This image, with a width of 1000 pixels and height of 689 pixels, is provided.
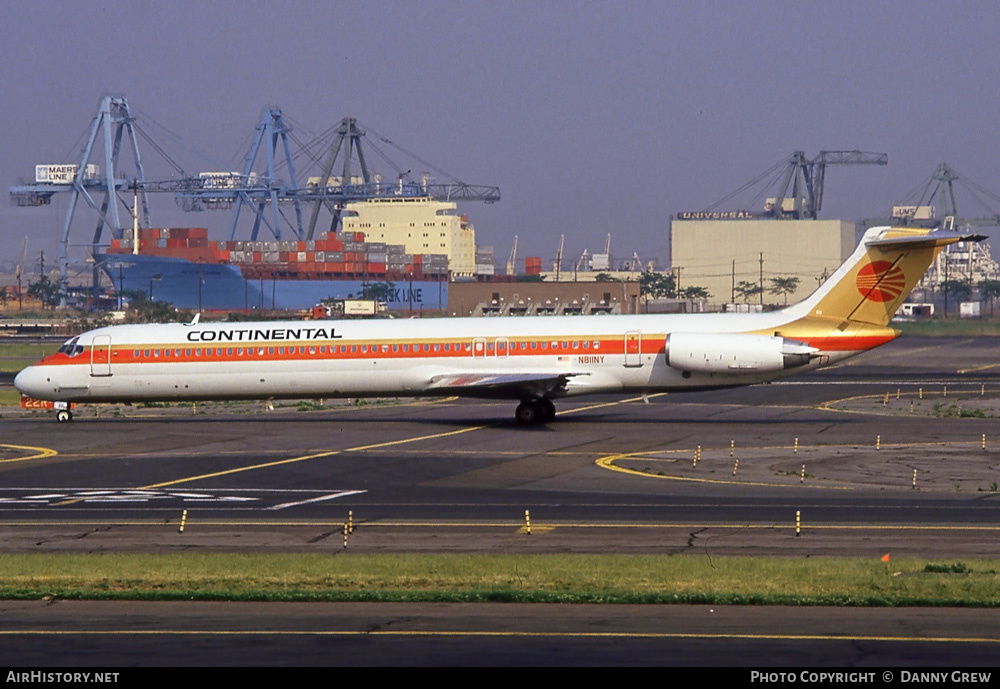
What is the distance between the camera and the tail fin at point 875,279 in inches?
1502

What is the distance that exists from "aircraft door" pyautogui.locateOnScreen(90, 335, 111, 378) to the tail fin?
23574mm

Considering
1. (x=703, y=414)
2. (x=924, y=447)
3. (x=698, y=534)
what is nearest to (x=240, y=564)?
(x=698, y=534)

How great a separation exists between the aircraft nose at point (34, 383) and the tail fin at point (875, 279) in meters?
26.1

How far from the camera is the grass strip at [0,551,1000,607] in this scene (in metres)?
15.8

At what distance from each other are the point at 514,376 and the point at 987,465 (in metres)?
15.2

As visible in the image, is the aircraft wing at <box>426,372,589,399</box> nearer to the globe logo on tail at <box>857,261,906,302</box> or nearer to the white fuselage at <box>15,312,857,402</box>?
the white fuselage at <box>15,312,857,402</box>

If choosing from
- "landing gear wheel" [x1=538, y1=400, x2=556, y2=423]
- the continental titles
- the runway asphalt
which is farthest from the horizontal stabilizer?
the continental titles

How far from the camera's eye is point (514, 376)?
130 ft

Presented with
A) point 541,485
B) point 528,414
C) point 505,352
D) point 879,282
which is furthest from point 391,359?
point 879,282

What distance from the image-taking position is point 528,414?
40.8 meters

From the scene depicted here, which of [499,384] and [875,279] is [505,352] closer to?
[499,384]

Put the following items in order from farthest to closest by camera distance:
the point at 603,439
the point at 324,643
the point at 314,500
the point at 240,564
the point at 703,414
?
the point at 703,414 < the point at 603,439 < the point at 314,500 < the point at 240,564 < the point at 324,643

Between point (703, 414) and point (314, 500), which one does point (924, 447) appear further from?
point (314, 500)

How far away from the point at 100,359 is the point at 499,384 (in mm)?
13966
